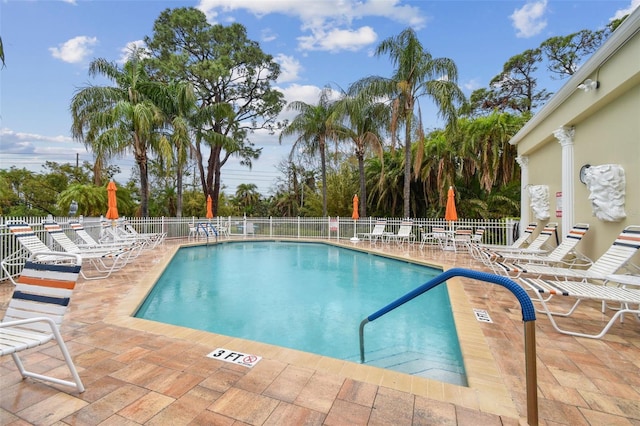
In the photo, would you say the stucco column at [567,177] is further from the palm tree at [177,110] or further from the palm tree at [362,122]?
the palm tree at [177,110]

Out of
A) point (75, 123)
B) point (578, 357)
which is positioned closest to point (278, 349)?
point (578, 357)

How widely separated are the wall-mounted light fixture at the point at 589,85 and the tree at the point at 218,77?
50.9 feet

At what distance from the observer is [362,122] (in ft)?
46.6

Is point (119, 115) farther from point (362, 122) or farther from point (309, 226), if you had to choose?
point (362, 122)

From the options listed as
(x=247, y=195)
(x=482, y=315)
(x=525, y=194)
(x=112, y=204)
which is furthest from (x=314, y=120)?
(x=247, y=195)

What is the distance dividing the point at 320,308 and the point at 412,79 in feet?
35.1

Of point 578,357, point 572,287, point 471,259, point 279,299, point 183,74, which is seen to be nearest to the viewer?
point 578,357

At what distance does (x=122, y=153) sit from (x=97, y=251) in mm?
7717

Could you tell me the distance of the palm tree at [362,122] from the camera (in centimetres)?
1365

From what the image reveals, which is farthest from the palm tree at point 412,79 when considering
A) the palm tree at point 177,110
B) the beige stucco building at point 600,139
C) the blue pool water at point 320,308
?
the palm tree at point 177,110

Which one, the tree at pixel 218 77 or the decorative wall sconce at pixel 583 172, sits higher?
the tree at pixel 218 77

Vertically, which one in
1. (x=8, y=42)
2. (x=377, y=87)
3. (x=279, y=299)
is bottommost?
(x=279, y=299)

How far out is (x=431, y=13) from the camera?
9.75 metres

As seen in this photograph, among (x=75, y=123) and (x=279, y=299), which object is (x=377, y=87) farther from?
(x=75, y=123)
